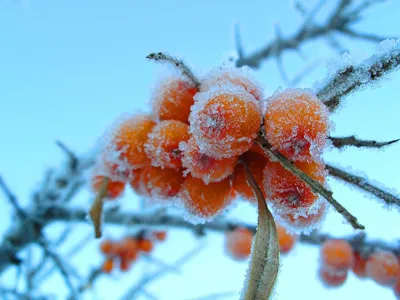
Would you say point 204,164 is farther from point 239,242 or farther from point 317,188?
point 239,242

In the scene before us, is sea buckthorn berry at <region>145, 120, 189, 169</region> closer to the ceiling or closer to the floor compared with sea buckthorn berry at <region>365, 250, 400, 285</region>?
closer to the ceiling

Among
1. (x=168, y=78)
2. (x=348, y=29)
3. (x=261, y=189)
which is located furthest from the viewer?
(x=348, y=29)

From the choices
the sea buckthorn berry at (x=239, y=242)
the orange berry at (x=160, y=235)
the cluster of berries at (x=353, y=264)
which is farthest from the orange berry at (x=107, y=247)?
the cluster of berries at (x=353, y=264)

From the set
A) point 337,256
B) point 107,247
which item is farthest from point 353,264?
point 107,247

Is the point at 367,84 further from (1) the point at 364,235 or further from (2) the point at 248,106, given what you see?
(1) the point at 364,235

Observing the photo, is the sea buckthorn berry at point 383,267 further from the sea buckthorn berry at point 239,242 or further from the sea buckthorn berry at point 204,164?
the sea buckthorn berry at point 204,164

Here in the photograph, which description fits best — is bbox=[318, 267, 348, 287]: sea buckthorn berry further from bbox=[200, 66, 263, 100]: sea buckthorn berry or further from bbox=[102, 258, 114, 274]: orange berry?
bbox=[102, 258, 114, 274]: orange berry

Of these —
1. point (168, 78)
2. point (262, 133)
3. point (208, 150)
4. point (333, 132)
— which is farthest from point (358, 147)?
point (168, 78)

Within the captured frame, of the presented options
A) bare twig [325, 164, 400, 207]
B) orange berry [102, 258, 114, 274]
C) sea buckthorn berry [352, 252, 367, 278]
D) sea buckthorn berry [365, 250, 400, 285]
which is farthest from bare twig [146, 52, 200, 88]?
orange berry [102, 258, 114, 274]
